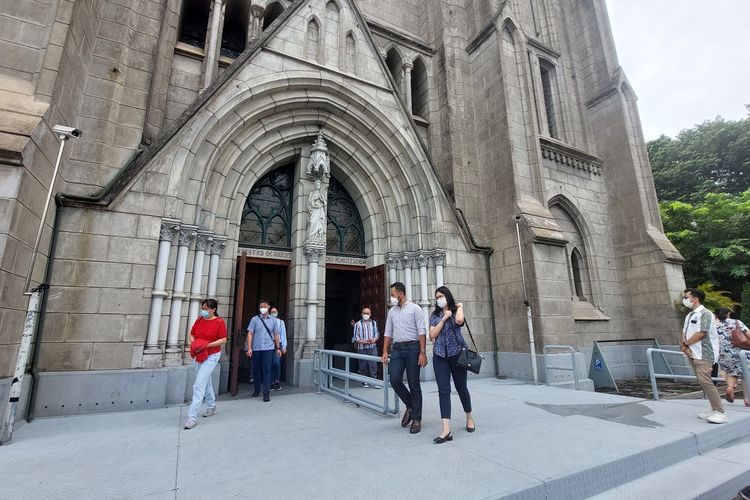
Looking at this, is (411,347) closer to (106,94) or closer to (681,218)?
(106,94)

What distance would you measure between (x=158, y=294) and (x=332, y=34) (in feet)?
25.0

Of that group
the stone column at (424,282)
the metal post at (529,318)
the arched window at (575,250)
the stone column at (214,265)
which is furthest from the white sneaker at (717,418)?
the stone column at (214,265)

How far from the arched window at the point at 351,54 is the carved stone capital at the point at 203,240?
566cm

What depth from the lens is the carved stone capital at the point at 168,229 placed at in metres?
6.42

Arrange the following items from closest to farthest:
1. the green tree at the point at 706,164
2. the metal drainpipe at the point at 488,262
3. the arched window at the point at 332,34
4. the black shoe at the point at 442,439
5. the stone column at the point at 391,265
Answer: the black shoe at the point at 442,439
the arched window at the point at 332,34
the metal drainpipe at the point at 488,262
the stone column at the point at 391,265
the green tree at the point at 706,164

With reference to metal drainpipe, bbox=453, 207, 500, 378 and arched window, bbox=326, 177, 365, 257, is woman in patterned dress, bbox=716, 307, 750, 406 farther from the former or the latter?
arched window, bbox=326, 177, 365, 257

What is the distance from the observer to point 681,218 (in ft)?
60.5

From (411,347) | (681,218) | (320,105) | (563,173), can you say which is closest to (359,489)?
(411,347)

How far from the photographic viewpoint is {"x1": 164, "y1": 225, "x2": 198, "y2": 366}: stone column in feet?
20.6

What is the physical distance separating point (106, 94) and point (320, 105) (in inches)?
176

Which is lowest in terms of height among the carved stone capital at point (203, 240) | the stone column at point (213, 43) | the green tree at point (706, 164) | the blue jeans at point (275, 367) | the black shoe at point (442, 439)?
the black shoe at point (442, 439)

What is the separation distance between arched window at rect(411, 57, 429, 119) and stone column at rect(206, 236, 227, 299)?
782 cm

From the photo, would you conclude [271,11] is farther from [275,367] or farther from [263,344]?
[275,367]

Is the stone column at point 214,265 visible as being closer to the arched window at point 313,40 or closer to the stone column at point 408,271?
the stone column at point 408,271
